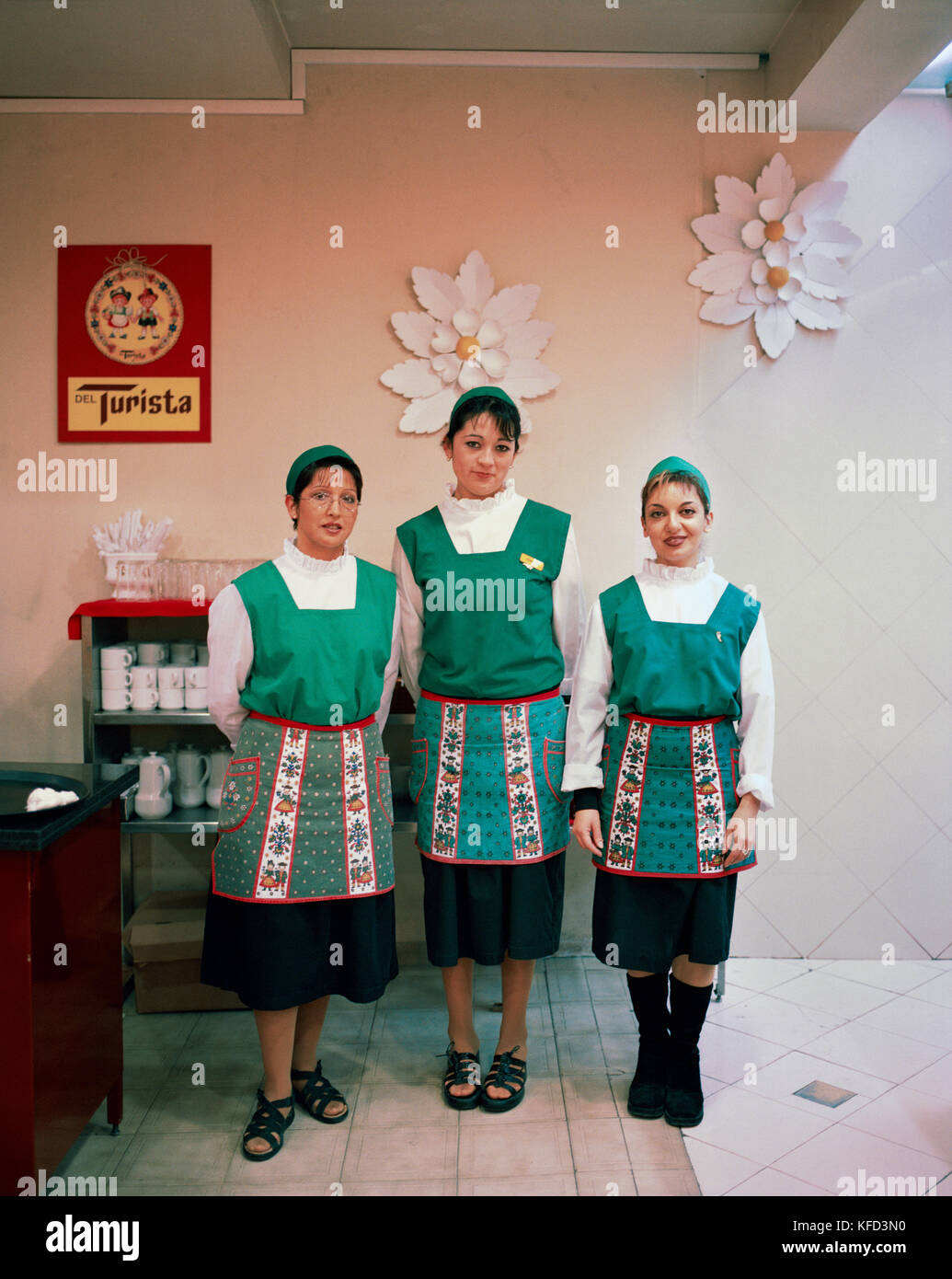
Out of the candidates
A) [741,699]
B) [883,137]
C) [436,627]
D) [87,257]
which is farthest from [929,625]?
[87,257]

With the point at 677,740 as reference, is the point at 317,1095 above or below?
below

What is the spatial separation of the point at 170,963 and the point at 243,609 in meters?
1.29

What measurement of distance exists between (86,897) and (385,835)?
0.65m

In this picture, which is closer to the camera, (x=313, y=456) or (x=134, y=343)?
(x=313, y=456)

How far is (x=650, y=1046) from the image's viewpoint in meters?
2.41

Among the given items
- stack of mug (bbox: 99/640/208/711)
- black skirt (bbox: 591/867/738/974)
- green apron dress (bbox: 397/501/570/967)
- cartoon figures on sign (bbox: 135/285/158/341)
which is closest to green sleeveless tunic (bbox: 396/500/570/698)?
green apron dress (bbox: 397/501/570/967)

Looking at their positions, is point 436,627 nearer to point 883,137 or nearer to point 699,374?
point 699,374

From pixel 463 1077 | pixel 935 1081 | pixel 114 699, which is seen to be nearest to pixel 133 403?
pixel 114 699

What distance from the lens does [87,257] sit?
3178mm

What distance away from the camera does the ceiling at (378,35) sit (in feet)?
8.73

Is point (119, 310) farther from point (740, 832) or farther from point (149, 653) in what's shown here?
point (740, 832)

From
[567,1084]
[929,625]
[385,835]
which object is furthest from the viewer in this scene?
[929,625]

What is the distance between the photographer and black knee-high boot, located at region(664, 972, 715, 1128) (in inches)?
92.1

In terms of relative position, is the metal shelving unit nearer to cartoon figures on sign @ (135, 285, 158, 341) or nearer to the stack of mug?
the stack of mug
